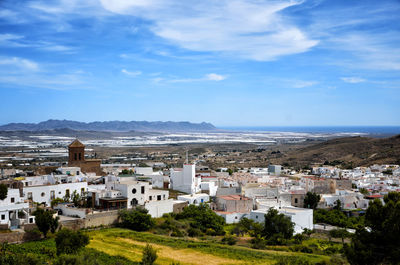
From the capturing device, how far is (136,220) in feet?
104

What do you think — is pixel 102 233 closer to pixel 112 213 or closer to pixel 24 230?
pixel 112 213

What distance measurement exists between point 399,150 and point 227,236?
202 feet

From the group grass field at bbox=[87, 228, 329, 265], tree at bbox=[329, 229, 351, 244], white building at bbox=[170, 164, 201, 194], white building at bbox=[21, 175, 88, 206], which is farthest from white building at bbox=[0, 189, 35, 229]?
tree at bbox=[329, 229, 351, 244]

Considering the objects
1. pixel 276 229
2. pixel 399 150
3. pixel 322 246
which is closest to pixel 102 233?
pixel 276 229

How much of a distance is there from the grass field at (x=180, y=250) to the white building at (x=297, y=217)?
5.78 m

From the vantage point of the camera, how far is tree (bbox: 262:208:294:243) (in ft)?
101

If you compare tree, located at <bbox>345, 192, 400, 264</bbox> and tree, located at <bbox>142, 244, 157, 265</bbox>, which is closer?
tree, located at <bbox>345, 192, 400, 264</bbox>

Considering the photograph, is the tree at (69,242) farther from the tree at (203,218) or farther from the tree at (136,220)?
the tree at (203,218)

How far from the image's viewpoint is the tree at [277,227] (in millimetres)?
30719

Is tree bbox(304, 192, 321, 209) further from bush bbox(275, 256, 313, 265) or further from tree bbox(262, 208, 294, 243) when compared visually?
bush bbox(275, 256, 313, 265)

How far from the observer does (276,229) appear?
3080 cm

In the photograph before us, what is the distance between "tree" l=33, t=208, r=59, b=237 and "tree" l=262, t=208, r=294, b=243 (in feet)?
46.5

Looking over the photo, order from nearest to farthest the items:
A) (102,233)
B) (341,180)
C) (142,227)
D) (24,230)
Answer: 1. (24,230)
2. (102,233)
3. (142,227)
4. (341,180)

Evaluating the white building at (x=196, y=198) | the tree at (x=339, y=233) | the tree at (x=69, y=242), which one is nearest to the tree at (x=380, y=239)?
the tree at (x=339, y=233)
